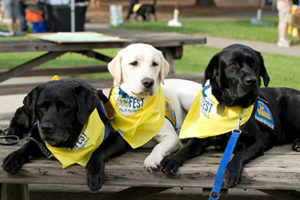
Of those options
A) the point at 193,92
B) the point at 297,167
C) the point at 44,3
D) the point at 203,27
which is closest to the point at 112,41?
the point at 193,92

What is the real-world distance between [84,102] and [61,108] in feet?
0.60

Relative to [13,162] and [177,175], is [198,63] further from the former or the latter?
[13,162]

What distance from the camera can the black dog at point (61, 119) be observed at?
3303mm

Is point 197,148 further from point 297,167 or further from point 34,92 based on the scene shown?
point 34,92

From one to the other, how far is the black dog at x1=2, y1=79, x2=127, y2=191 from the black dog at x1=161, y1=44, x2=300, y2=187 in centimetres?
52

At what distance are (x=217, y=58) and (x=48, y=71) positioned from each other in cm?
572

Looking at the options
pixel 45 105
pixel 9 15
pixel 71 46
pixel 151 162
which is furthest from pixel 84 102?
pixel 9 15

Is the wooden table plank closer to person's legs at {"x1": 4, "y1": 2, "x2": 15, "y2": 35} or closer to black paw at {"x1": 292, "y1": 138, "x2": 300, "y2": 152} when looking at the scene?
black paw at {"x1": 292, "y1": 138, "x2": 300, "y2": 152}

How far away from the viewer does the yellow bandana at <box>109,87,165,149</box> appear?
153 inches

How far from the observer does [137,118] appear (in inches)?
155

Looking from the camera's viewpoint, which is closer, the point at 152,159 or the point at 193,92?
the point at 152,159

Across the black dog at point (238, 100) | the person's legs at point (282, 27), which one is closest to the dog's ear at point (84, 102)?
the black dog at point (238, 100)

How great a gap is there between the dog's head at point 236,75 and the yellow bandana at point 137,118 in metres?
0.54

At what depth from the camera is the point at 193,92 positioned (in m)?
4.75
